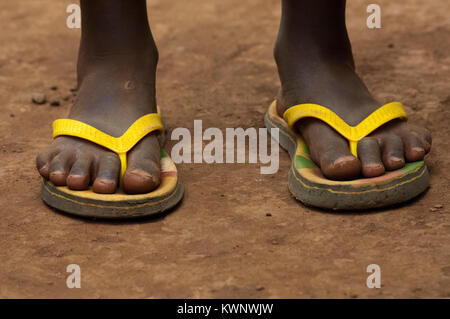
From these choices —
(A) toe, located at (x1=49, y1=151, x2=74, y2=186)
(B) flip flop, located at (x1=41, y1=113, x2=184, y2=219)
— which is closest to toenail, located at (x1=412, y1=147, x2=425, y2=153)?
(B) flip flop, located at (x1=41, y1=113, x2=184, y2=219)

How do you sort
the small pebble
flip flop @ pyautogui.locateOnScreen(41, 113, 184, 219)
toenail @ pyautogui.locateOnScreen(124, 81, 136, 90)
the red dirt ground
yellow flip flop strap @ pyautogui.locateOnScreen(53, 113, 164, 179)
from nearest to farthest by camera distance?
the red dirt ground < flip flop @ pyautogui.locateOnScreen(41, 113, 184, 219) < yellow flip flop strap @ pyautogui.locateOnScreen(53, 113, 164, 179) < toenail @ pyautogui.locateOnScreen(124, 81, 136, 90) < the small pebble

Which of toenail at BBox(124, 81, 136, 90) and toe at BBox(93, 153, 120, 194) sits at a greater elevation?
toenail at BBox(124, 81, 136, 90)

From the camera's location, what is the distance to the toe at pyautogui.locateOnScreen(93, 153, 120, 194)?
1.56m

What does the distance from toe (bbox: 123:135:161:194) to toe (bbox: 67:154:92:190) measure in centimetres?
9

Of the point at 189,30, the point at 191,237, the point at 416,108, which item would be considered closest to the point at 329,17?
the point at 416,108

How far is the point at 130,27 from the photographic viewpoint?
5.82 feet

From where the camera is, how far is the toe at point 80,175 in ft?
5.15

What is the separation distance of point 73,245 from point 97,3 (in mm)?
649

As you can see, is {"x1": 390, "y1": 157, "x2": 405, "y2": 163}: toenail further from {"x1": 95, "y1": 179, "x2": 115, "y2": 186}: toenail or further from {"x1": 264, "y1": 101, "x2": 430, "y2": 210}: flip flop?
{"x1": 95, "y1": 179, "x2": 115, "y2": 186}: toenail

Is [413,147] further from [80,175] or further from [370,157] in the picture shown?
[80,175]

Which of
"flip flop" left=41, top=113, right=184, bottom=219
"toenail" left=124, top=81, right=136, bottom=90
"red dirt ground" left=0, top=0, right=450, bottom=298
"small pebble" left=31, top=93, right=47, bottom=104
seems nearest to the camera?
"red dirt ground" left=0, top=0, right=450, bottom=298

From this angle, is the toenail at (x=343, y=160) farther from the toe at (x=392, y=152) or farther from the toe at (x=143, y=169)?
the toe at (x=143, y=169)

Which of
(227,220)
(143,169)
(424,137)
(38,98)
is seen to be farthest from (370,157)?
(38,98)

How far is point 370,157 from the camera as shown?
1.61m
